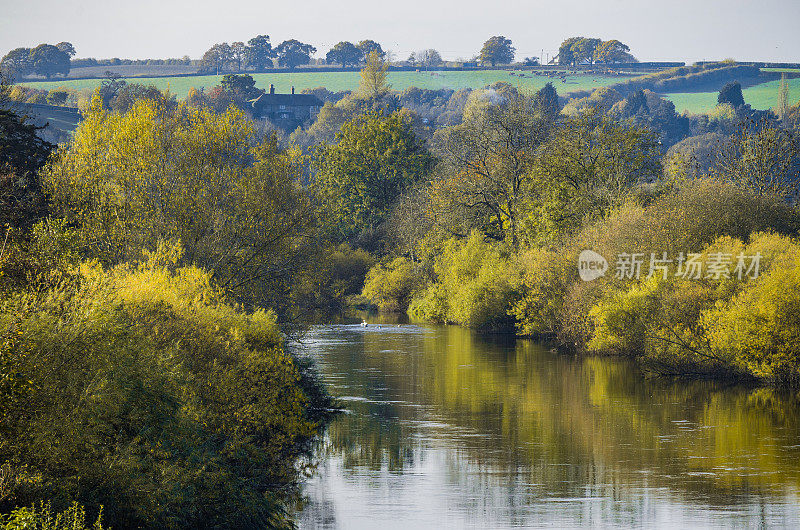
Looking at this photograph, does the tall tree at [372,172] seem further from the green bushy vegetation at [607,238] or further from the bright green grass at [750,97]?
the bright green grass at [750,97]

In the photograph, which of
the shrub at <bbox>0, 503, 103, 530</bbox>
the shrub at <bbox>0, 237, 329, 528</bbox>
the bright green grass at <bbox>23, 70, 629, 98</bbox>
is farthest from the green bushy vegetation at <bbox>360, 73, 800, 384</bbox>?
the bright green grass at <bbox>23, 70, 629, 98</bbox>

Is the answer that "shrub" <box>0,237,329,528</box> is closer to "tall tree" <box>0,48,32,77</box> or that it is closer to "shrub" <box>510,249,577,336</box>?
"shrub" <box>510,249,577,336</box>

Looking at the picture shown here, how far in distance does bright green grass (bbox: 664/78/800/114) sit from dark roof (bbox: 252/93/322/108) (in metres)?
64.7

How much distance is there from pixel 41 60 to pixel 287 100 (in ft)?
192

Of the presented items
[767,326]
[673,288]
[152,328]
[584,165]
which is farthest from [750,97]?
[152,328]

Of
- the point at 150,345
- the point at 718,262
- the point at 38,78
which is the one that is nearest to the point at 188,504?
the point at 150,345

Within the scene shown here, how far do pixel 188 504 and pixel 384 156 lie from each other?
6336 centimetres

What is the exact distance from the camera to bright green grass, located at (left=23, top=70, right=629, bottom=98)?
580 feet

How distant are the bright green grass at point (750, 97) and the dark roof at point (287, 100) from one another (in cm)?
6466

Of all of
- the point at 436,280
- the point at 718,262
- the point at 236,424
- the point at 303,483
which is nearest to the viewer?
the point at 236,424

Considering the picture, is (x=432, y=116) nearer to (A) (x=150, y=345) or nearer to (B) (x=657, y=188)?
(B) (x=657, y=188)

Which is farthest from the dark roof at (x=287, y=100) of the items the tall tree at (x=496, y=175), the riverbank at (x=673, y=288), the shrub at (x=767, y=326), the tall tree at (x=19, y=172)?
the shrub at (x=767, y=326)

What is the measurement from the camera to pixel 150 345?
17.1 metres

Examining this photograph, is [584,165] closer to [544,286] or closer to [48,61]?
[544,286]
